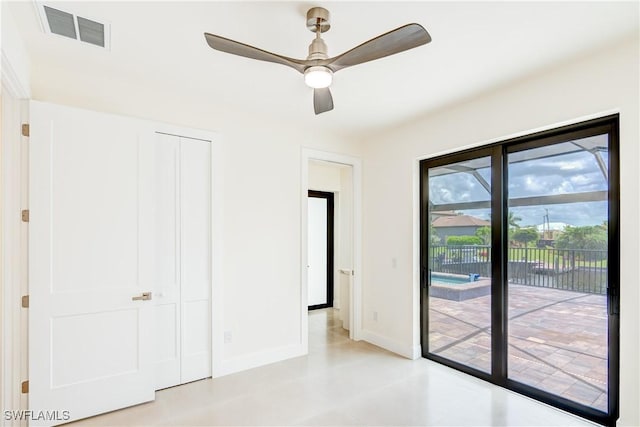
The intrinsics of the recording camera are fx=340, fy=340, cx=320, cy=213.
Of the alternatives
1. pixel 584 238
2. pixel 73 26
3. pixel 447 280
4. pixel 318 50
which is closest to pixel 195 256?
pixel 73 26

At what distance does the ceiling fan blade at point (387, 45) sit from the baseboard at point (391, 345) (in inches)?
121

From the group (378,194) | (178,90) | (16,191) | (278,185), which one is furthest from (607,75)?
(16,191)

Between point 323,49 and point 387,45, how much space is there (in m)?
0.39

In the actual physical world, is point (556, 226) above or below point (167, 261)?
above

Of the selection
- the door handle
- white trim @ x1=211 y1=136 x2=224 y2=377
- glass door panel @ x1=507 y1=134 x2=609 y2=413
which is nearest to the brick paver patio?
glass door panel @ x1=507 y1=134 x2=609 y2=413

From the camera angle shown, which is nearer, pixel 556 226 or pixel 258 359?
pixel 556 226

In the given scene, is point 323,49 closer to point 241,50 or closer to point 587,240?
point 241,50

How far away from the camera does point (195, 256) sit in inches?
125

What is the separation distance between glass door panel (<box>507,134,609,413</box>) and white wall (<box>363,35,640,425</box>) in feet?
0.76

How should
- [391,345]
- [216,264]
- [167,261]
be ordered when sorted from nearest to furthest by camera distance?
[167,261] → [216,264] → [391,345]

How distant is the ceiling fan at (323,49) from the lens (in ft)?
5.39

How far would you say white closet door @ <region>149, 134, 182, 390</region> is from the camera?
9.82 ft

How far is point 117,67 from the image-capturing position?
2.61 metres

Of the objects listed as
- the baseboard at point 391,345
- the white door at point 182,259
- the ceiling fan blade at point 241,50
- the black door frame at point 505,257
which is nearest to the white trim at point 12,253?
the white door at point 182,259
